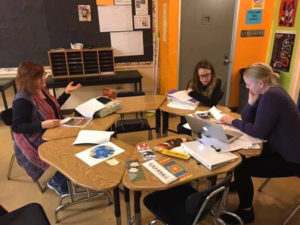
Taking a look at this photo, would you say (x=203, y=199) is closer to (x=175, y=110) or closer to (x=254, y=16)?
(x=175, y=110)

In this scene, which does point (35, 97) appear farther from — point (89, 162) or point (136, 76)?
point (136, 76)

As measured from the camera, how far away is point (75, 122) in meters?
2.25

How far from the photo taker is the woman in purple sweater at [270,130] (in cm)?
172

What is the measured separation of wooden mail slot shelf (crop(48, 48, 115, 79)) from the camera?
3842mm

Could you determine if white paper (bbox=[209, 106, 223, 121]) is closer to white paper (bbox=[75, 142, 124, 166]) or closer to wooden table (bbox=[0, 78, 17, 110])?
white paper (bbox=[75, 142, 124, 166])

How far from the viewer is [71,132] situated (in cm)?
207

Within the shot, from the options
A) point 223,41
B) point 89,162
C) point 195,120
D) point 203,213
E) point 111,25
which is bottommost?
point 203,213

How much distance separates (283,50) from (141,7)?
2.19m

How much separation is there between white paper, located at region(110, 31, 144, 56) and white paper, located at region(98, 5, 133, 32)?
3.7 inches

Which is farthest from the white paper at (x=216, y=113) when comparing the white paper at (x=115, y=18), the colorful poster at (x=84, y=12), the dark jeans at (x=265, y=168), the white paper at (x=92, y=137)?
the colorful poster at (x=84, y=12)

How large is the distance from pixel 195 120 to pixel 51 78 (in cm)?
286

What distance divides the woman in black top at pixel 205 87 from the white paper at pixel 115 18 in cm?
188

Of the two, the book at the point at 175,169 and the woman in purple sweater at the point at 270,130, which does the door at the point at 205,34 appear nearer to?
the woman in purple sweater at the point at 270,130

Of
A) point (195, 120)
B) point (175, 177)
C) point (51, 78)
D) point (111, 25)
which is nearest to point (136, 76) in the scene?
point (111, 25)
